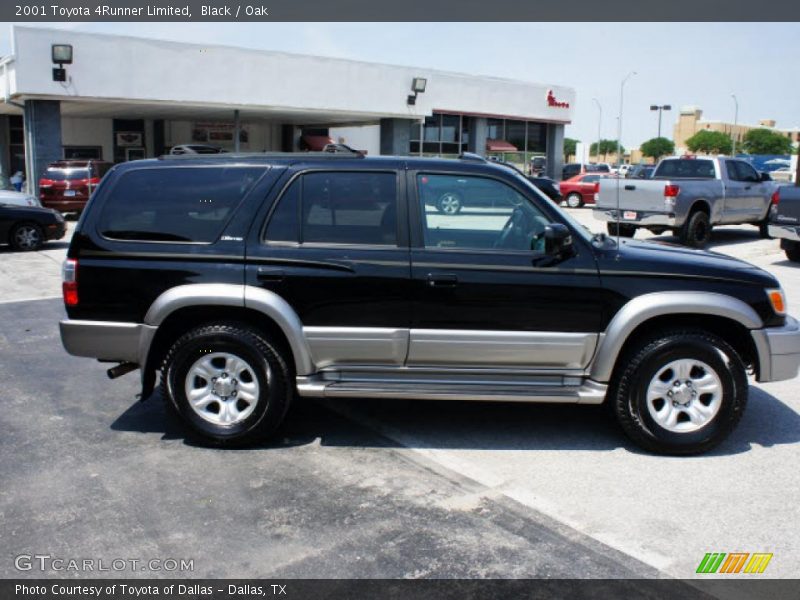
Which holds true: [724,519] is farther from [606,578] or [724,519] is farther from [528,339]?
[528,339]

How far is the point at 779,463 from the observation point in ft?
16.4

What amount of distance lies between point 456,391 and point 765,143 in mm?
132483

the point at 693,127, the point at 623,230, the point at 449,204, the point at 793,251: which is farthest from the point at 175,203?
the point at 693,127

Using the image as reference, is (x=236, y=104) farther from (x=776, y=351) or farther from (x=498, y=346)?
(x=776, y=351)

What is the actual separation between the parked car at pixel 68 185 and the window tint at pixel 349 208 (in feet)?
60.8

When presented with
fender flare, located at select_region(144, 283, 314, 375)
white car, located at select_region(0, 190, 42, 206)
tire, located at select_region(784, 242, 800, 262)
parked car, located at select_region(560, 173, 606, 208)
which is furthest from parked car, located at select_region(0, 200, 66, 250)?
parked car, located at select_region(560, 173, 606, 208)

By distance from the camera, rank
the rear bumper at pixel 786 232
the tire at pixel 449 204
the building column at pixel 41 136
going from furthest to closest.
→ the building column at pixel 41 136 → the rear bumper at pixel 786 232 → the tire at pixel 449 204

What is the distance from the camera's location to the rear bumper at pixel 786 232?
13.2 metres

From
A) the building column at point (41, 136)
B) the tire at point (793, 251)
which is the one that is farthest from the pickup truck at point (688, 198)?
the building column at point (41, 136)

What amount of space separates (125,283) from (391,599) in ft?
9.31

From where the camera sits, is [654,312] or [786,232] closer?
[654,312]

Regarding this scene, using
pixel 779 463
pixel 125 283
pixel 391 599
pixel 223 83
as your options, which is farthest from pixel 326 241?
pixel 223 83

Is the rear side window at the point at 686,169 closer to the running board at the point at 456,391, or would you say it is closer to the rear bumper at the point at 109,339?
the running board at the point at 456,391

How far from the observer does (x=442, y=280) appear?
5.02 metres
